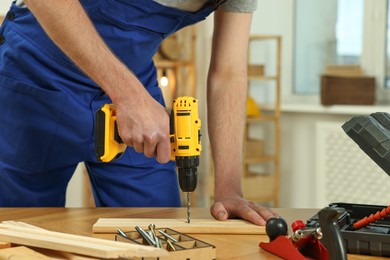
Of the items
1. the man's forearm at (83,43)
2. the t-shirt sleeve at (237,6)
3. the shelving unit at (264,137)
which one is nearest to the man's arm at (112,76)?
the man's forearm at (83,43)

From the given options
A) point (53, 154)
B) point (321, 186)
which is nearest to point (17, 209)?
point (53, 154)

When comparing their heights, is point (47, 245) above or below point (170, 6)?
below

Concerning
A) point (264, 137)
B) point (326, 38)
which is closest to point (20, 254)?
point (326, 38)

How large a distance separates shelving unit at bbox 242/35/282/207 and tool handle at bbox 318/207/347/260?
3.67m

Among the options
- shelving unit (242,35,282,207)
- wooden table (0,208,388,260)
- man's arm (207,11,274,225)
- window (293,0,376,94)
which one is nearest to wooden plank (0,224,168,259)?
wooden table (0,208,388,260)

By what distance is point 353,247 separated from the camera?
1352 millimetres

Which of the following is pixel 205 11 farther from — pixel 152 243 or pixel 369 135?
pixel 152 243

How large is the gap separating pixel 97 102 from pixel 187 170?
0.47m

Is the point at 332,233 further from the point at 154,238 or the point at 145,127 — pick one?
the point at 145,127

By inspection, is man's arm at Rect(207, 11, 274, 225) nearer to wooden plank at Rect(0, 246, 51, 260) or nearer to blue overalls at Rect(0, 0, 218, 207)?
blue overalls at Rect(0, 0, 218, 207)

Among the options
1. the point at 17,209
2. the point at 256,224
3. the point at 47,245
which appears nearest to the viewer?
the point at 47,245

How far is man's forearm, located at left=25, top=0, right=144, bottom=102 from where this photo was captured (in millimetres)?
1544

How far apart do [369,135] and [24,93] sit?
972 mm

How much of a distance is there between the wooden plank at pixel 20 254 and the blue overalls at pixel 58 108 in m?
0.69
